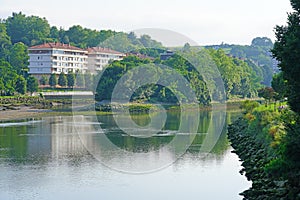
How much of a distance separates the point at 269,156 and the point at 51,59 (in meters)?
70.4

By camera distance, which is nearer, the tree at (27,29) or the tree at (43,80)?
the tree at (43,80)

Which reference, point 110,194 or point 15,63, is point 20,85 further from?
point 110,194

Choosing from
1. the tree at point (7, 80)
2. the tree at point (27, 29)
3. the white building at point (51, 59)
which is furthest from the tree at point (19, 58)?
the tree at point (27, 29)

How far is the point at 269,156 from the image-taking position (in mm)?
19922

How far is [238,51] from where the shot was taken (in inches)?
6319

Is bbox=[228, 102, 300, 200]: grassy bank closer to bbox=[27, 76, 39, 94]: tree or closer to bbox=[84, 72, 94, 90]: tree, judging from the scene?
bbox=[27, 76, 39, 94]: tree

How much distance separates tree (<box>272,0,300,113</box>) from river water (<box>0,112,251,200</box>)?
5.60 meters

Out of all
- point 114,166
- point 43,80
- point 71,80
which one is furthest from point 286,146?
point 43,80

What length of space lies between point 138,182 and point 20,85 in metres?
47.7

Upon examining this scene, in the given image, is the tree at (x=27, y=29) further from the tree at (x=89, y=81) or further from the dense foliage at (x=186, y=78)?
A: the dense foliage at (x=186, y=78)

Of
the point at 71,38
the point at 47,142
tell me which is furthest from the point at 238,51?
the point at 47,142

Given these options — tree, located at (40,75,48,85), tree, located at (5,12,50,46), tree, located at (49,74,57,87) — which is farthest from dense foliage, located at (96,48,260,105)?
tree, located at (5,12,50,46)

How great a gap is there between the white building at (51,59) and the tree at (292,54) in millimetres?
74349

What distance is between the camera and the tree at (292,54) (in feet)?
45.9
